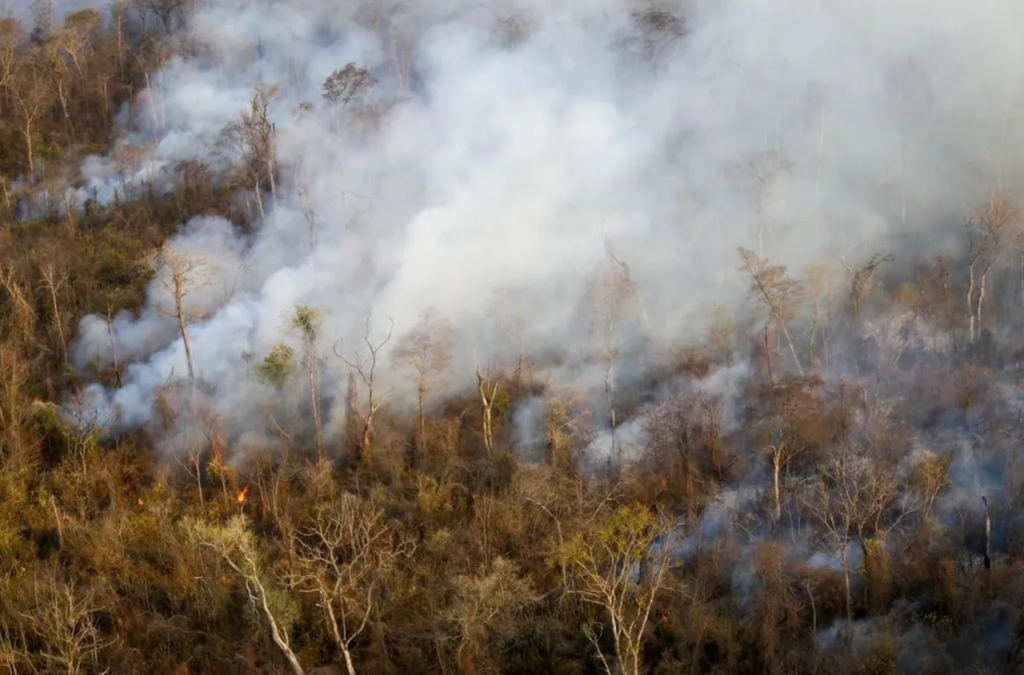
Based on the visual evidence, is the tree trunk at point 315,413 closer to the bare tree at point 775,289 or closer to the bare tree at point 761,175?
the bare tree at point 775,289

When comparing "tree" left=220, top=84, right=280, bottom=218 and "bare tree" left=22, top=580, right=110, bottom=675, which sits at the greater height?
"tree" left=220, top=84, right=280, bottom=218

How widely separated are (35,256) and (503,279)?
22025mm

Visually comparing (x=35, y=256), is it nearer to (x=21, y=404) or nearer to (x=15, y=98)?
(x=21, y=404)

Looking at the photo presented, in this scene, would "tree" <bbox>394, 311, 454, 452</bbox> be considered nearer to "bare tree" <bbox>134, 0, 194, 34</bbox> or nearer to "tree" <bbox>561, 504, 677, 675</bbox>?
"tree" <bbox>561, 504, 677, 675</bbox>

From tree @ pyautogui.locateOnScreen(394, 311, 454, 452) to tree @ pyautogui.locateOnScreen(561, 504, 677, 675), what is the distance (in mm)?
10821

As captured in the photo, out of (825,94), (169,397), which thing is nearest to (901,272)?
(825,94)

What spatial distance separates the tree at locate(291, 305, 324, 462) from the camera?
38062mm

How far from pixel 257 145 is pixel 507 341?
1842cm

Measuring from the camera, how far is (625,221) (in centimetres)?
4903

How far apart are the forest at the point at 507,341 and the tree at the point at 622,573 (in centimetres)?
33

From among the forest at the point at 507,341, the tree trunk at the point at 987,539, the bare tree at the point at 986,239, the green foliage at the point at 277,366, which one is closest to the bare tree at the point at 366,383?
the forest at the point at 507,341

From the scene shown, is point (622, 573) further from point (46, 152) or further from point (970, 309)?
point (46, 152)

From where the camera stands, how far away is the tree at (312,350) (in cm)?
3806

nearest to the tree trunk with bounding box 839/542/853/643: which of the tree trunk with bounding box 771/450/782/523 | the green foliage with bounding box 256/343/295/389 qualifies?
the tree trunk with bounding box 771/450/782/523
